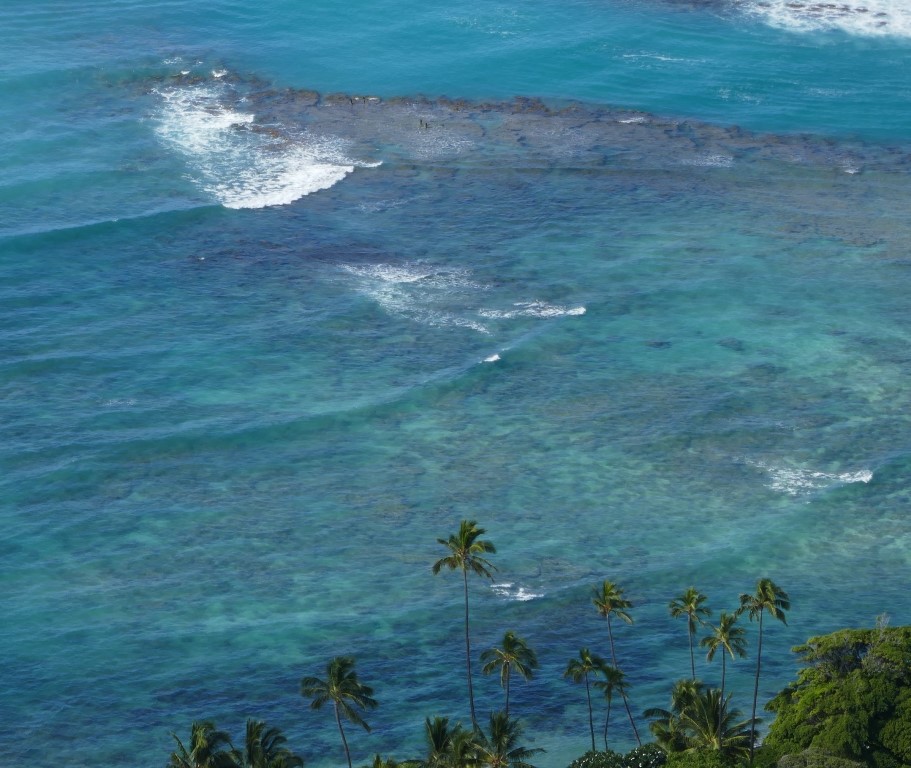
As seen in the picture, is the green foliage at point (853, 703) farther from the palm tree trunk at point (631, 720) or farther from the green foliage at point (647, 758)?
the palm tree trunk at point (631, 720)

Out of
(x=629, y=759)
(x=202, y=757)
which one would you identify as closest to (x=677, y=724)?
(x=629, y=759)

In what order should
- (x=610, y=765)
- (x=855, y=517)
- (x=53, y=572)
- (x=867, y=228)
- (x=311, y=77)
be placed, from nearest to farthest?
(x=610, y=765), (x=53, y=572), (x=855, y=517), (x=867, y=228), (x=311, y=77)

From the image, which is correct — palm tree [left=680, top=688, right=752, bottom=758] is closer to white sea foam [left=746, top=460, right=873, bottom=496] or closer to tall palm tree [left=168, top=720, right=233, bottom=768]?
tall palm tree [left=168, top=720, right=233, bottom=768]

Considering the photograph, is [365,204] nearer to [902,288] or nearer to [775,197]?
[775,197]

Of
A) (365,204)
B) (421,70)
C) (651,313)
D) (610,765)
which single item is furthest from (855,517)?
(421,70)

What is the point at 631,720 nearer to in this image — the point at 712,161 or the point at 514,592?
the point at 514,592

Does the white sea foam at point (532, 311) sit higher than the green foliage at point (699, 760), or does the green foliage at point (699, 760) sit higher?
the white sea foam at point (532, 311)

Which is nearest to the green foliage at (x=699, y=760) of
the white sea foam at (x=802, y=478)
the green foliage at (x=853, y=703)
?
the green foliage at (x=853, y=703)
